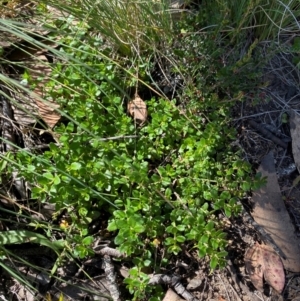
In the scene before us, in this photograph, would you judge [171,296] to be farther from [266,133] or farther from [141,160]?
[266,133]

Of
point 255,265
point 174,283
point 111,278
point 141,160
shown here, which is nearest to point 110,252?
point 111,278

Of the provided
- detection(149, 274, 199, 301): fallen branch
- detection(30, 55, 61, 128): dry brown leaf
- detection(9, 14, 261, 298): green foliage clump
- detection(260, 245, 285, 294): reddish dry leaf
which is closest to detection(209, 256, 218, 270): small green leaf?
detection(9, 14, 261, 298): green foliage clump

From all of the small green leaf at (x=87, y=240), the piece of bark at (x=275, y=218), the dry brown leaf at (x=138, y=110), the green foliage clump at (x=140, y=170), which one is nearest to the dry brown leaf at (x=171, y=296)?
the green foliage clump at (x=140, y=170)

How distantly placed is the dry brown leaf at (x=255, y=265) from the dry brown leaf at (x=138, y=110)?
2.47 feet

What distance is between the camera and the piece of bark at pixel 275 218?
2.05m

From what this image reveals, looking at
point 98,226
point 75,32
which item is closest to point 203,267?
point 98,226

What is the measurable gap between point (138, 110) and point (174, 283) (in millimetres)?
787

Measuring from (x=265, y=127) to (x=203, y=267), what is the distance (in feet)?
2.50

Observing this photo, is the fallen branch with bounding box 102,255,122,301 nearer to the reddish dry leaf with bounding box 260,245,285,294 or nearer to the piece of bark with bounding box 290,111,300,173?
the reddish dry leaf with bounding box 260,245,285,294

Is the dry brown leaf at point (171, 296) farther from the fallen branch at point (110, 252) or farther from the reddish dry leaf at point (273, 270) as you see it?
the reddish dry leaf at point (273, 270)

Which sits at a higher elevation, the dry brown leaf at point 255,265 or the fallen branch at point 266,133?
the fallen branch at point 266,133

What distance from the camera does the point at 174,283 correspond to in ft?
6.41

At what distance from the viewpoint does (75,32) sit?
2.24 m

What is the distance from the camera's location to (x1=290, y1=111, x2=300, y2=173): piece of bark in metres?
2.28
